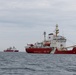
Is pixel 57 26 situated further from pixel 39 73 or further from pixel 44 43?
pixel 39 73

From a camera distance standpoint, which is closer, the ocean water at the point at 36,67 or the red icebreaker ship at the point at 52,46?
the ocean water at the point at 36,67

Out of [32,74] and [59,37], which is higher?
[59,37]

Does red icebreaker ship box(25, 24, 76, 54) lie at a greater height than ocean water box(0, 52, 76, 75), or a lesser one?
greater

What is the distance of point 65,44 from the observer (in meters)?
131

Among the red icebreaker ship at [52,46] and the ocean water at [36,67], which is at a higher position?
the red icebreaker ship at [52,46]

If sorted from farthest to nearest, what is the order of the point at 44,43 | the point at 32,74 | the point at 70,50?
the point at 44,43
the point at 70,50
the point at 32,74

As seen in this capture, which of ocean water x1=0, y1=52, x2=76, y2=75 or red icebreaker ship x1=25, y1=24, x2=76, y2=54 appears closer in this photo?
ocean water x1=0, y1=52, x2=76, y2=75

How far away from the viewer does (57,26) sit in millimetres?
133000

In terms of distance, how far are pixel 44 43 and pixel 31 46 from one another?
588 centimetres

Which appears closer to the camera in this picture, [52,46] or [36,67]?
[36,67]

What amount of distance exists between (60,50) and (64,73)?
89836 mm

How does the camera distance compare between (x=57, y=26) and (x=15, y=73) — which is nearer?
(x=15, y=73)

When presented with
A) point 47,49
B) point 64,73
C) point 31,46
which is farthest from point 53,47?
point 64,73

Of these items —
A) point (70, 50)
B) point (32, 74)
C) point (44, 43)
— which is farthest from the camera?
point (44, 43)
